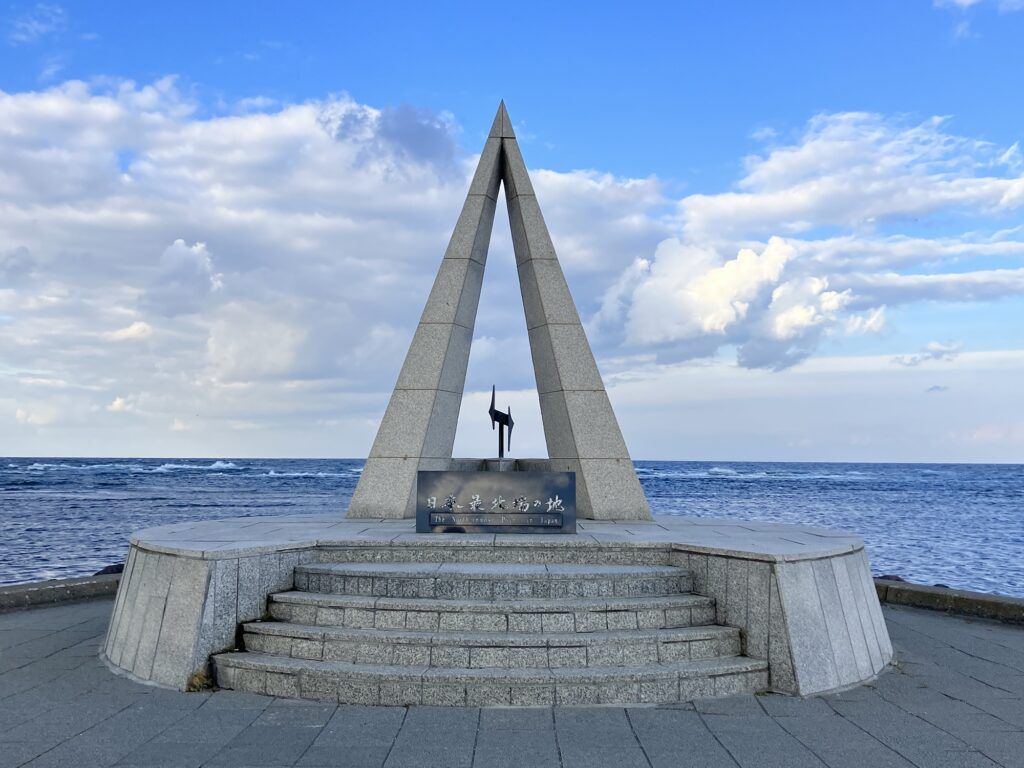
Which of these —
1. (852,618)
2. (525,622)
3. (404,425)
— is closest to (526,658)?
(525,622)

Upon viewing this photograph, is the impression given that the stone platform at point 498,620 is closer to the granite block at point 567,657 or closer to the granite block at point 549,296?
the granite block at point 567,657

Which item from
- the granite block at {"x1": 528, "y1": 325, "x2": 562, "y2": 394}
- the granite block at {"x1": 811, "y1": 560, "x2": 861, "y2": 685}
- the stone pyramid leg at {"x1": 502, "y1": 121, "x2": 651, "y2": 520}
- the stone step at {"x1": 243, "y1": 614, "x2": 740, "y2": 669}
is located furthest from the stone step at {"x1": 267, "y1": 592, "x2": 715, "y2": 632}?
the granite block at {"x1": 528, "y1": 325, "x2": 562, "y2": 394}

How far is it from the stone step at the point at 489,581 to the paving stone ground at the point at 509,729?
1.49m

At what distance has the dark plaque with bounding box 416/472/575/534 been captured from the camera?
1001cm

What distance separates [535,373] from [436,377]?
195 cm

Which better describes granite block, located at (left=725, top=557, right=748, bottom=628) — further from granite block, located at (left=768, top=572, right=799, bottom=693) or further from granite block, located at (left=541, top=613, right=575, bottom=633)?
granite block, located at (left=541, top=613, right=575, bottom=633)

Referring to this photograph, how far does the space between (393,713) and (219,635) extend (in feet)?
7.01

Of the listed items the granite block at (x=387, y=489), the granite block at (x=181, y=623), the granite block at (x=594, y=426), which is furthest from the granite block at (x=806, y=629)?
the granite block at (x=387, y=489)

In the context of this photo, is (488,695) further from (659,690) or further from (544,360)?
(544,360)

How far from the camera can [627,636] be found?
7500 millimetres

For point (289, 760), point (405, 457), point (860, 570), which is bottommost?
point (289, 760)

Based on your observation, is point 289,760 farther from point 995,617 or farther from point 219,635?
point 995,617

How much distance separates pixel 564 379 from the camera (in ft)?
43.6

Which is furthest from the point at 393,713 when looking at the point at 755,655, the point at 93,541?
the point at 93,541
